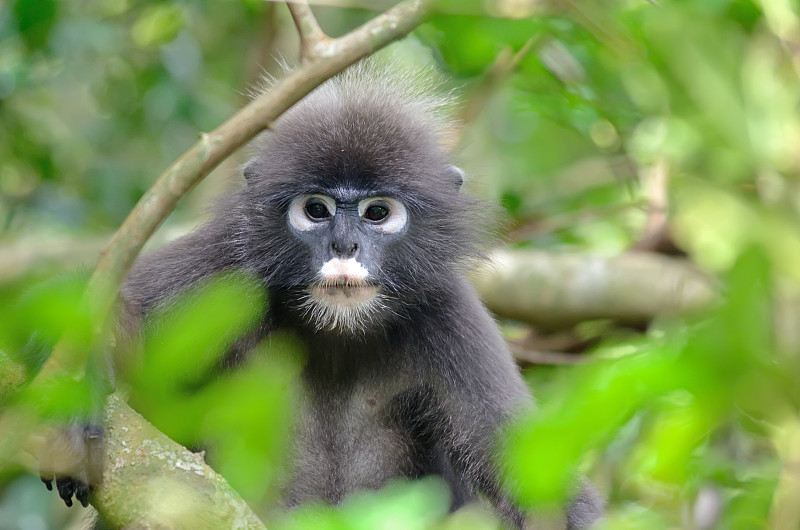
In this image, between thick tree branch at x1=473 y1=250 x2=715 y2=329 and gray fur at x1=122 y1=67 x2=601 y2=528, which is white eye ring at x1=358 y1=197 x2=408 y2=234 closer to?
gray fur at x1=122 y1=67 x2=601 y2=528

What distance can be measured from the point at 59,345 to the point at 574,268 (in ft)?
13.8

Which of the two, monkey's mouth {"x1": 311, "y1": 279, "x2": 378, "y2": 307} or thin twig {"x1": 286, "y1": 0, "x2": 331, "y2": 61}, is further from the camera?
monkey's mouth {"x1": 311, "y1": 279, "x2": 378, "y2": 307}

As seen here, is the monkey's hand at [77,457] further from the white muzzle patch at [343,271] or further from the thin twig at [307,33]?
the white muzzle patch at [343,271]

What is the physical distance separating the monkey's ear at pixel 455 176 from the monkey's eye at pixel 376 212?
1.38 feet

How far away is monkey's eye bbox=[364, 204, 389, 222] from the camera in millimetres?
3838

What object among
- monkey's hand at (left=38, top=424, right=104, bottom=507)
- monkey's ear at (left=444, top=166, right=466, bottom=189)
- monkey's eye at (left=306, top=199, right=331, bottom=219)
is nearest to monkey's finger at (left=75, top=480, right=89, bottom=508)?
monkey's hand at (left=38, top=424, right=104, bottom=507)

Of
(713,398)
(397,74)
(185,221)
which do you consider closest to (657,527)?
(713,398)

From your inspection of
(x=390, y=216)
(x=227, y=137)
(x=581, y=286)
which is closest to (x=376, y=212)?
(x=390, y=216)

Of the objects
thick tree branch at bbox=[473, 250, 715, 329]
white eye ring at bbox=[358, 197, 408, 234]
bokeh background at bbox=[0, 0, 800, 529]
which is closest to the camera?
bokeh background at bbox=[0, 0, 800, 529]

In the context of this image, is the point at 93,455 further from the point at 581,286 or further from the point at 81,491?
the point at 581,286

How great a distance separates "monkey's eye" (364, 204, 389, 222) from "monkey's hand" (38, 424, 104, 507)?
5.14ft

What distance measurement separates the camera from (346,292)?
364 centimetres

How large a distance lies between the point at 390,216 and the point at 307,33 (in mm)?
1273

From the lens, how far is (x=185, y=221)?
20.8ft
